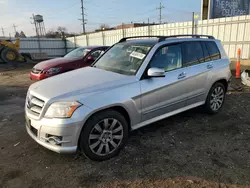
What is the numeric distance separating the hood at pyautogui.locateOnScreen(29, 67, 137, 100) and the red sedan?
3.46 meters

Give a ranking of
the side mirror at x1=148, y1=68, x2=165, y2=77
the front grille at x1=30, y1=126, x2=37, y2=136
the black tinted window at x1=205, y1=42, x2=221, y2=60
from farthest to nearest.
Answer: the black tinted window at x1=205, y1=42, x2=221, y2=60 < the side mirror at x1=148, y1=68, x2=165, y2=77 < the front grille at x1=30, y1=126, x2=37, y2=136

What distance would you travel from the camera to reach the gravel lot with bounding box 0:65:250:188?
2658 millimetres

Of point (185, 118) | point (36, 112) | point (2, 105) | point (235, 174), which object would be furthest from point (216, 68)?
point (2, 105)

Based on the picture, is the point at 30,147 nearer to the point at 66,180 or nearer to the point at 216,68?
the point at 66,180

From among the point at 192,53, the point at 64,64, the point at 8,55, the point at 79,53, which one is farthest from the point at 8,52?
the point at 192,53

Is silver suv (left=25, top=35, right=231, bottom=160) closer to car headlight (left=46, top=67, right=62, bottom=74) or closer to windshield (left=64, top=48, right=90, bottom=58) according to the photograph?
car headlight (left=46, top=67, right=62, bottom=74)

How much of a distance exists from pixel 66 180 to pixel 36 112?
103 cm

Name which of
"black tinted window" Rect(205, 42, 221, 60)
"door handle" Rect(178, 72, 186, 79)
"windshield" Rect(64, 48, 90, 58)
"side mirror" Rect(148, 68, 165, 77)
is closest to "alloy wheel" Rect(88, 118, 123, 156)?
"side mirror" Rect(148, 68, 165, 77)

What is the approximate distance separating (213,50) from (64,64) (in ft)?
15.3

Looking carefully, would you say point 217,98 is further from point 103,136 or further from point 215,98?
point 103,136

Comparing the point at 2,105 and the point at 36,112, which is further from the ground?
the point at 36,112

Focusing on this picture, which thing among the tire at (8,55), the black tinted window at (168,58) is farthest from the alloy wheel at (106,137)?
the tire at (8,55)

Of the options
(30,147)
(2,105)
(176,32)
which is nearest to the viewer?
Answer: (30,147)

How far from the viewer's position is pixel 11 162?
123 inches
